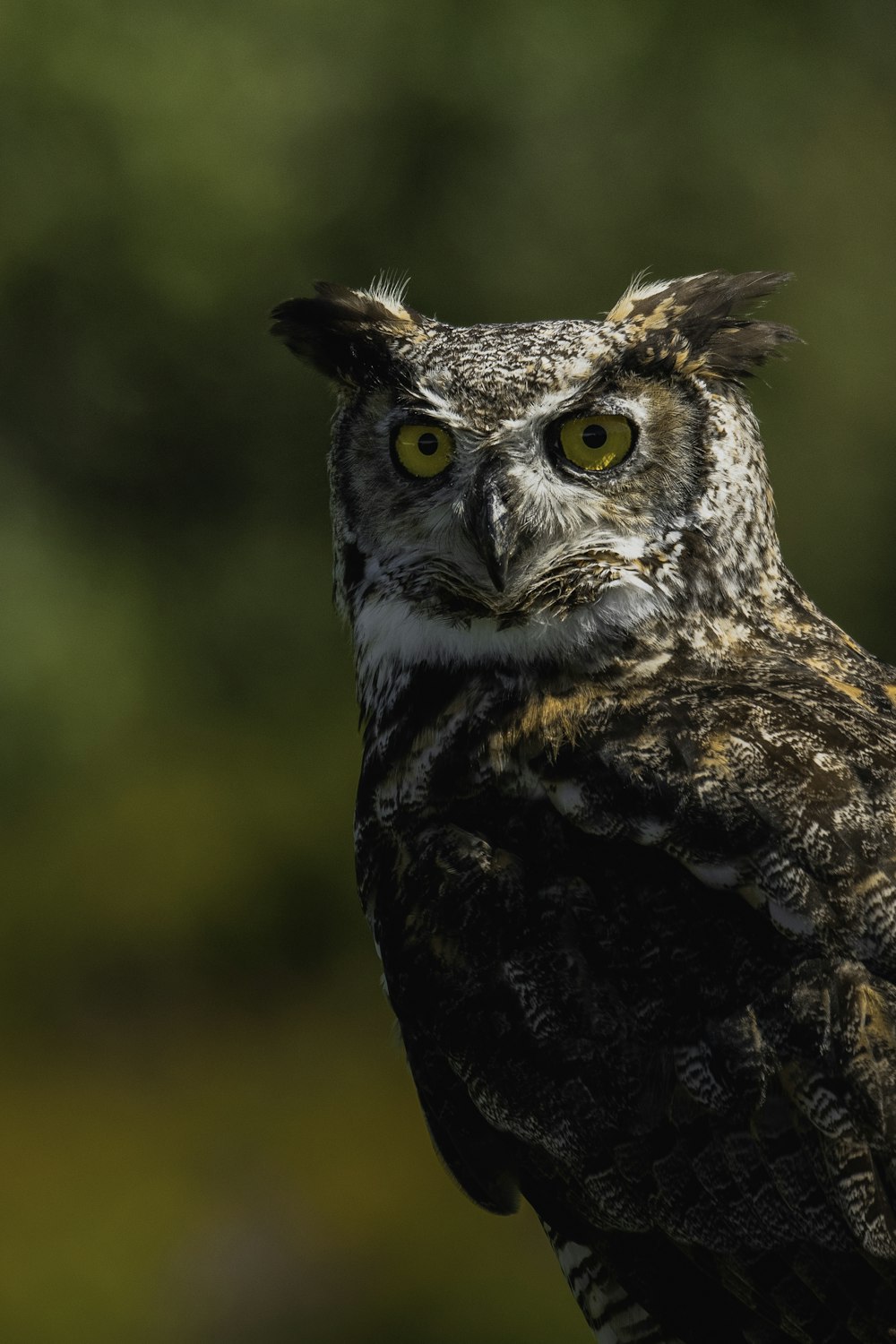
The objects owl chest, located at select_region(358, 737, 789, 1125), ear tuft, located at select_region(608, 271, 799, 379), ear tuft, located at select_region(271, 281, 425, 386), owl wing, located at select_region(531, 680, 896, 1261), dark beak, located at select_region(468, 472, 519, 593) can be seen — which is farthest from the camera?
ear tuft, located at select_region(271, 281, 425, 386)

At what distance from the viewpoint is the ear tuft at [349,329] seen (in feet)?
7.57

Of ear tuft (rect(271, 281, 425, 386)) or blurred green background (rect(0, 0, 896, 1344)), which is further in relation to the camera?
blurred green background (rect(0, 0, 896, 1344))

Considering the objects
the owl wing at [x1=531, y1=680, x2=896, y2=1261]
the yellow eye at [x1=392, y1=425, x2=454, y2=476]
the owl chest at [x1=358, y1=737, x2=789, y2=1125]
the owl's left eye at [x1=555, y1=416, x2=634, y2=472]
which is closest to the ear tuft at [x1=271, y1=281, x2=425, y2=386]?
the yellow eye at [x1=392, y1=425, x2=454, y2=476]

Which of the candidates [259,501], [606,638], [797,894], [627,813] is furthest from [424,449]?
[259,501]

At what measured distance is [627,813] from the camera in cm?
181

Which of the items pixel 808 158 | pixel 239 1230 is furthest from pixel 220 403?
pixel 239 1230

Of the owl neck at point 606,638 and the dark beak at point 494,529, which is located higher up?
the dark beak at point 494,529

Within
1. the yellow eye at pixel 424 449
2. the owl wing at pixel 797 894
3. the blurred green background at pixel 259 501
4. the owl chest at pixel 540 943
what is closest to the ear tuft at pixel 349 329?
the yellow eye at pixel 424 449

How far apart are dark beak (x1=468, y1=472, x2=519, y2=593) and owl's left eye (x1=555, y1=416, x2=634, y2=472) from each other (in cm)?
12

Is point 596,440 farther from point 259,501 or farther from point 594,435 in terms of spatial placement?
point 259,501

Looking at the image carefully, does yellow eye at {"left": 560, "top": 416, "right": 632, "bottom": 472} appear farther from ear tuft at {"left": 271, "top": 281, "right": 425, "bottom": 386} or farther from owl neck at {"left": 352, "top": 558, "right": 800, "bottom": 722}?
ear tuft at {"left": 271, "top": 281, "right": 425, "bottom": 386}

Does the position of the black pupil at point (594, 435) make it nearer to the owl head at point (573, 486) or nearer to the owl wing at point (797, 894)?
the owl head at point (573, 486)

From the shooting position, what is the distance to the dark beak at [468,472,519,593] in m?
2.01

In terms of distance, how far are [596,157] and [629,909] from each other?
637cm
